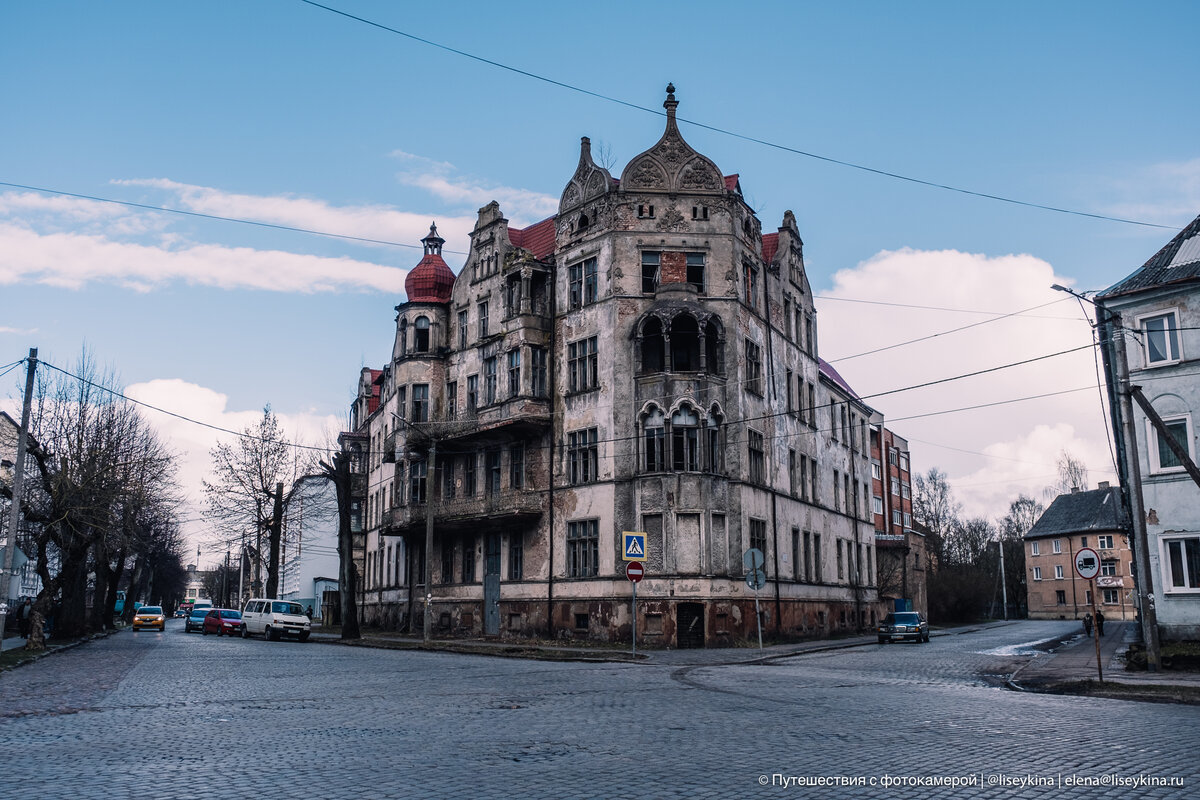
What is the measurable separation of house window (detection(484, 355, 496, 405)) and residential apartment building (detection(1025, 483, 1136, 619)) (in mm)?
73806

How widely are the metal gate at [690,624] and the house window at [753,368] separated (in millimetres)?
9389

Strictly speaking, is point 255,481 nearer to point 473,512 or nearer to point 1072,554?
point 473,512

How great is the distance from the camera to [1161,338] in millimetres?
27344

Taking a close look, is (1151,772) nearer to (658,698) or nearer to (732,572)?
(658,698)

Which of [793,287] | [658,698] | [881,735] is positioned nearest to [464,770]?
[881,735]

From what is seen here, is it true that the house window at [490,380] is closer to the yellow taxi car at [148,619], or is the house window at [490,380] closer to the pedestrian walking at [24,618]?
the pedestrian walking at [24,618]

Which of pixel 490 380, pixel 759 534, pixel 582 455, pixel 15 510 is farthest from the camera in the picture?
pixel 490 380

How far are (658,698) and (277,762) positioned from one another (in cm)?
734

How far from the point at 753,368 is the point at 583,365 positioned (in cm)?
718

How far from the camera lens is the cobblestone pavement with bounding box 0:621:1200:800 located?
316 inches

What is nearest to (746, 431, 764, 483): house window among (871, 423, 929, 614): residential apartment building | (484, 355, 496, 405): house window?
(484, 355, 496, 405): house window

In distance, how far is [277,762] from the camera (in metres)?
9.25

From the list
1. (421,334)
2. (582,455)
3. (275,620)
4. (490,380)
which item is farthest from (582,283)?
(275,620)

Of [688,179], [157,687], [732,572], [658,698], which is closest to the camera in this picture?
[658,698]
